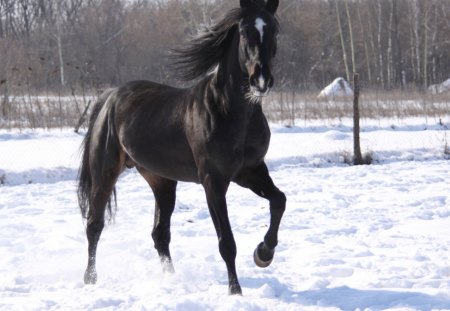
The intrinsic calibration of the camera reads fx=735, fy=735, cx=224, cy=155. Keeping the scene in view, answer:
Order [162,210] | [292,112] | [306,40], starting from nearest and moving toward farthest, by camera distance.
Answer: [162,210] < [292,112] < [306,40]

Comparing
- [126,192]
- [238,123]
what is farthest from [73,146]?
[238,123]

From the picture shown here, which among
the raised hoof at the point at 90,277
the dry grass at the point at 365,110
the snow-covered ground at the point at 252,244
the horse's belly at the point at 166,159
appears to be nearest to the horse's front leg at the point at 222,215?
the snow-covered ground at the point at 252,244

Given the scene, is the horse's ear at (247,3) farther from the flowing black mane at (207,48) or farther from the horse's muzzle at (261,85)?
the horse's muzzle at (261,85)

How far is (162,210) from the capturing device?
18.7ft

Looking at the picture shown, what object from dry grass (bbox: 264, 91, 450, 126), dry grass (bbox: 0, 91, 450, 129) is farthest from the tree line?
dry grass (bbox: 0, 91, 450, 129)

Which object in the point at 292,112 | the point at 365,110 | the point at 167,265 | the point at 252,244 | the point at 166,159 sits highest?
the point at 166,159

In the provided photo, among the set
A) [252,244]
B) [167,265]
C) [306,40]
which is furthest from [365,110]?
[306,40]

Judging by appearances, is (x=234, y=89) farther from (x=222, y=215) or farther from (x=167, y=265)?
(x=167, y=265)

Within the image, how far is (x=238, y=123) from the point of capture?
4.48 meters

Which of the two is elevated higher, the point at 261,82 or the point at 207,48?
the point at 207,48

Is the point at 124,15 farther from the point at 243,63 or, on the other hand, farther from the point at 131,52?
the point at 243,63

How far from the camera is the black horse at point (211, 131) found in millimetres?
4434

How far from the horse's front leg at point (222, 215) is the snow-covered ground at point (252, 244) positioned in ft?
0.47

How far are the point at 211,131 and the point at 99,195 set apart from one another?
1.60 m
